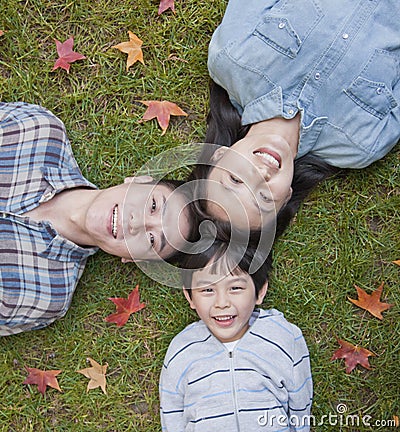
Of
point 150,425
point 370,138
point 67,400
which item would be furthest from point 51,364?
point 370,138

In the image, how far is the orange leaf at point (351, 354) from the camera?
2.72 meters

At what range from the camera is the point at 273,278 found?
9.05ft

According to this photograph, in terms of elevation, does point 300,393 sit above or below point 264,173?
below

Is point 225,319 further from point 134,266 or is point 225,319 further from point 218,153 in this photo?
point 218,153

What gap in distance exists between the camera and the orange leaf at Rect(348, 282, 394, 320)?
2.73 meters

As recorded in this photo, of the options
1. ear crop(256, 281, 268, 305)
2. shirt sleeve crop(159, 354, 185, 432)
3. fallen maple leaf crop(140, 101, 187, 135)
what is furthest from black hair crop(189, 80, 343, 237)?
shirt sleeve crop(159, 354, 185, 432)

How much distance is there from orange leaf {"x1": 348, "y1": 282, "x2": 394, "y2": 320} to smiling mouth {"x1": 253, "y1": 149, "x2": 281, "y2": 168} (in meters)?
0.90

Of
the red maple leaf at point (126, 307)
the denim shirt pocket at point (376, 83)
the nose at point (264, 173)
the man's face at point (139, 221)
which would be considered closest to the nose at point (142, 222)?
the man's face at point (139, 221)

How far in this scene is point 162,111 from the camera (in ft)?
9.20

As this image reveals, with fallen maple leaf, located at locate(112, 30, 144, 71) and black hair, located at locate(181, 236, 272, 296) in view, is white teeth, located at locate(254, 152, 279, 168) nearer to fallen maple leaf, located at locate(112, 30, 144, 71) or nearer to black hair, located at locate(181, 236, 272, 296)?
black hair, located at locate(181, 236, 272, 296)

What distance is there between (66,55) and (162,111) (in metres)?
0.59

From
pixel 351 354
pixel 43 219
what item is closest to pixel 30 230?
pixel 43 219

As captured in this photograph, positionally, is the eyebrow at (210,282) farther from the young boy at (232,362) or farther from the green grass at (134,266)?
the green grass at (134,266)

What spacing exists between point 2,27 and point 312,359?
7.86ft
